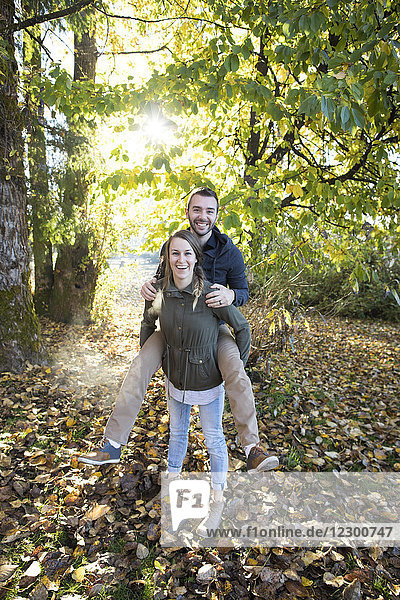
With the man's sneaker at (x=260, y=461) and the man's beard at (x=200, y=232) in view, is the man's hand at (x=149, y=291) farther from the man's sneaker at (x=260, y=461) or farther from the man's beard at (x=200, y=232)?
the man's sneaker at (x=260, y=461)

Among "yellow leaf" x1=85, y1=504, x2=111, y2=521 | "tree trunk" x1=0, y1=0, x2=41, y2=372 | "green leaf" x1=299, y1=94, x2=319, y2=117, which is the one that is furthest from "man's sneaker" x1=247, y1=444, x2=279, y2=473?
"tree trunk" x1=0, y1=0, x2=41, y2=372

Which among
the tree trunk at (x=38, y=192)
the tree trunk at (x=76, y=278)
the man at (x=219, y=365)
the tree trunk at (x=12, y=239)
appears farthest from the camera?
the tree trunk at (x=76, y=278)

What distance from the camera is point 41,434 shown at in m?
3.21

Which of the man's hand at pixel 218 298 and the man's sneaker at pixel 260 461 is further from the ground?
the man's hand at pixel 218 298

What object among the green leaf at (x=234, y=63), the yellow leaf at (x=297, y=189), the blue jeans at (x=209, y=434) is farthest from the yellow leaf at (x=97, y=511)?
the green leaf at (x=234, y=63)

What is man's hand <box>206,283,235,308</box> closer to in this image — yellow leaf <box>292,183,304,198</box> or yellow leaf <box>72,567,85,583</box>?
yellow leaf <box>72,567,85,583</box>

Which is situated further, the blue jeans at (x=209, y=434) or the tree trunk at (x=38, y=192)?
the tree trunk at (x=38, y=192)

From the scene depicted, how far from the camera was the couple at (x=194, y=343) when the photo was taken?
1.95 metres

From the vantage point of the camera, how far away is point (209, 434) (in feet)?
7.16

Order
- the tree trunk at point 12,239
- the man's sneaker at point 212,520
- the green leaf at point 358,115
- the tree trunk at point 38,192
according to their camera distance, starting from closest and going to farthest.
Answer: the green leaf at point 358,115 < the man's sneaker at point 212,520 < the tree trunk at point 12,239 < the tree trunk at point 38,192

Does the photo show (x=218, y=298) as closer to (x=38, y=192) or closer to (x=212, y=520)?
(x=212, y=520)

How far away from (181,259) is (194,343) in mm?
492

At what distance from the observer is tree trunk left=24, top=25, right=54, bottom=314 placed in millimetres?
4945

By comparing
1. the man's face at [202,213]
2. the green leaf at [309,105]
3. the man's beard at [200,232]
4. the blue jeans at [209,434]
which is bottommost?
the blue jeans at [209,434]
